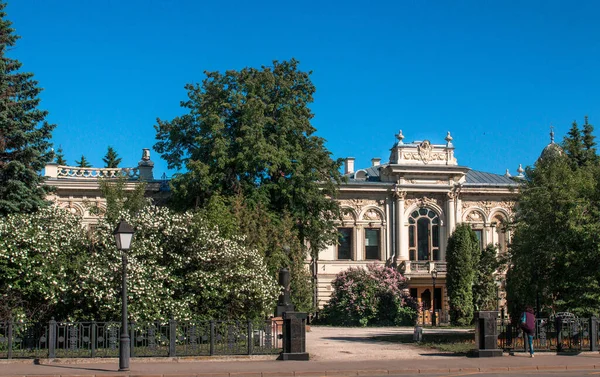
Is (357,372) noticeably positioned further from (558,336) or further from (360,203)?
(360,203)

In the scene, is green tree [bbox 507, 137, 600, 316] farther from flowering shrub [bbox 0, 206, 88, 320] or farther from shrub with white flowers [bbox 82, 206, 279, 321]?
flowering shrub [bbox 0, 206, 88, 320]

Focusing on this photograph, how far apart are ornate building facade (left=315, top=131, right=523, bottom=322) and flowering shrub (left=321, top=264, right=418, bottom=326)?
2.64 meters

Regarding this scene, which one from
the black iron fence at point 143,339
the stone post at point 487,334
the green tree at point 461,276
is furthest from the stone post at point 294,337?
the green tree at point 461,276

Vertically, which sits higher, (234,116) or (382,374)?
(234,116)

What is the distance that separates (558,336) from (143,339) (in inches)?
485

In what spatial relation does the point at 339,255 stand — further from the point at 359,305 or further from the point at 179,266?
Result: the point at 179,266

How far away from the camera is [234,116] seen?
39.0m

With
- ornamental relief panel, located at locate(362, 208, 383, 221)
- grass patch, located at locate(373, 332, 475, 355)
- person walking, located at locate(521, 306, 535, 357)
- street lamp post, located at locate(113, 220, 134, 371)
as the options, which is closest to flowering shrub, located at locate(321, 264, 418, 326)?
ornamental relief panel, located at locate(362, 208, 383, 221)

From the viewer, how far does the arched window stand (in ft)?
155

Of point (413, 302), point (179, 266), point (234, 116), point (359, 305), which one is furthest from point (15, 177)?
point (413, 302)

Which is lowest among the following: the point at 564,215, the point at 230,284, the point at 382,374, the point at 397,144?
the point at 382,374

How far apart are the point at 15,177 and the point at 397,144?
23.7 meters

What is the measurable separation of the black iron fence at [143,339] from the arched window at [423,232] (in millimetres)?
25086

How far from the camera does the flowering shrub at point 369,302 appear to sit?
138 feet
